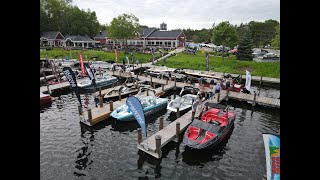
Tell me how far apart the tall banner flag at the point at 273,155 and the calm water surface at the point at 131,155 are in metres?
5.32

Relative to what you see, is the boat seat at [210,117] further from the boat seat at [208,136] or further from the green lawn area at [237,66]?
the green lawn area at [237,66]

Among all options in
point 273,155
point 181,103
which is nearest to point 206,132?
point 181,103

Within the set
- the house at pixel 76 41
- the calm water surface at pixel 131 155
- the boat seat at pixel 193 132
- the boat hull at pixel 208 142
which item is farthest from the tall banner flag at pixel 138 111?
the house at pixel 76 41

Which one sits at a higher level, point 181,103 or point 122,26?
point 122,26

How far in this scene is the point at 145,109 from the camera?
22.0 metres

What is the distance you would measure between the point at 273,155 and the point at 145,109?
14.6 m

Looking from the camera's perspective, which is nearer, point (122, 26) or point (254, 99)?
point (254, 99)

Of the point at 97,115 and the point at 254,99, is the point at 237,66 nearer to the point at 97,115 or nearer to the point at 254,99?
the point at 254,99

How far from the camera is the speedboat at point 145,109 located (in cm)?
2053

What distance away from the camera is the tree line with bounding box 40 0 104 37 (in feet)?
281

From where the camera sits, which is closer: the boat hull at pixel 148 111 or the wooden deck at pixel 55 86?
the boat hull at pixel 148 111
